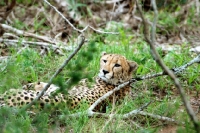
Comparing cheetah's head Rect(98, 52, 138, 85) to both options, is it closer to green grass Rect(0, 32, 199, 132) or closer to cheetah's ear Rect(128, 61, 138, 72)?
cheetah's ear Rect(128, 61, 138, 72)

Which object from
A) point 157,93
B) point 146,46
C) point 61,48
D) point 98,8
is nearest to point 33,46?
point 61,48

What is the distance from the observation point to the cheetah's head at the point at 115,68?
5.06m

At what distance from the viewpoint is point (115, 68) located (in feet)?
16.6

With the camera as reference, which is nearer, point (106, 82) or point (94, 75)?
point (106, 82)

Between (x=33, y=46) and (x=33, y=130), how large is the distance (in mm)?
2535

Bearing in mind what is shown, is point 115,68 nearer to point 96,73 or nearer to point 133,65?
point 133,65

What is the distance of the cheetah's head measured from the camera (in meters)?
5.06

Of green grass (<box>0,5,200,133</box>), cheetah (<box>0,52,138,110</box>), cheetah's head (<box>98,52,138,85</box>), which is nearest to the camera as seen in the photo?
green grass (<box>0,5,200,133</box>)

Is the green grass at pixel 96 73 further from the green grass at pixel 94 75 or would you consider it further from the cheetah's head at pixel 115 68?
the cheetah's head at pixel 115 68

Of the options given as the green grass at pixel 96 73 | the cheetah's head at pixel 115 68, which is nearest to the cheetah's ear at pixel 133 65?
the cheetah's head at pixel 115 68

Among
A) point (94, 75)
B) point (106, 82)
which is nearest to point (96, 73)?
point (94, 75)

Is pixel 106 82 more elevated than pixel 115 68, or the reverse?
pixel 115 68

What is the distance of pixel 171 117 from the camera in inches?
171

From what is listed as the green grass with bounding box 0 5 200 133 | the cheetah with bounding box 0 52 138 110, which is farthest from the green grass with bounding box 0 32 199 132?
the cheetah with bounding box 0 52 138 110
